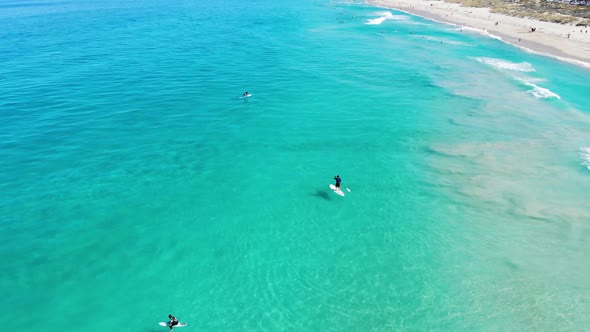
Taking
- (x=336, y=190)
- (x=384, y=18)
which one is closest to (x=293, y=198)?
(x=336, y=190)

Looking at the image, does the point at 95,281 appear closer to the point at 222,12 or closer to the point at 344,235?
the point at 344,235

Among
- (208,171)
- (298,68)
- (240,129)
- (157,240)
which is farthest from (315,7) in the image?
(157,240)

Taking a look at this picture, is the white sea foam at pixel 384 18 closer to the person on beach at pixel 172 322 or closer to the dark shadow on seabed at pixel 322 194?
the dark shadow on seabed at pixel 322 194

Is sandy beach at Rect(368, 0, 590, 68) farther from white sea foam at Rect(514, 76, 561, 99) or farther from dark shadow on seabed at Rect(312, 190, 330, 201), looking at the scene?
dark shadow on seabed at Rect(312, 190, 330, 201)

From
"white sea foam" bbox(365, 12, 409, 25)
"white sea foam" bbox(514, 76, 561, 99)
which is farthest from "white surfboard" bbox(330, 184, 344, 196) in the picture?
"white sea foam" bbox(365, 12, 409, 25)

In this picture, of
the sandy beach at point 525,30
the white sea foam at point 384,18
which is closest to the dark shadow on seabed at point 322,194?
the sandy beach at point 525,30

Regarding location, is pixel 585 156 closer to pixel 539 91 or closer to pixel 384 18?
pixel 539 91

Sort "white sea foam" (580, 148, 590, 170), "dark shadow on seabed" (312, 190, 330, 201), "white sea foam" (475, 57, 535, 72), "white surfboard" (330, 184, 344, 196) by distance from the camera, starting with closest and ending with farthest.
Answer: "dark shadow on seabed" (312, 190, 330, 201) → "white surfboard" (330, 184, 344, 196) → "white sea foam" (580, 148, 590, 170) → "white sea foam" (475, 57, 535, 72)
